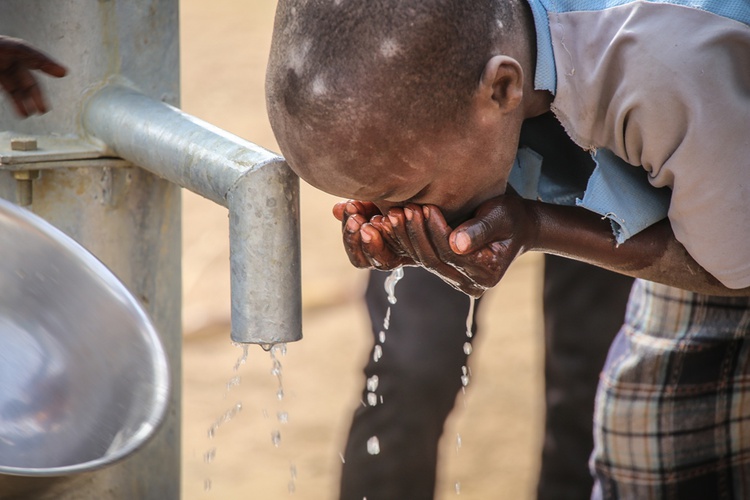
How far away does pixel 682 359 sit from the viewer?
1641 millimetres

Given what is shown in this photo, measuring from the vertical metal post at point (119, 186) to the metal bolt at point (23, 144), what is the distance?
0.04m

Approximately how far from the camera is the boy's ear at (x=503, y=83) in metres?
1.07

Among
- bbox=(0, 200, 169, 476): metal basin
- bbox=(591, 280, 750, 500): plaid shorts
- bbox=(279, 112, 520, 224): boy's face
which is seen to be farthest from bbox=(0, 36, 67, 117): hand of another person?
bbox=(591, 280, 750, 500): plaid shorts

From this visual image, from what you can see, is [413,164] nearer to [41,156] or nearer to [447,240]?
[447,240]

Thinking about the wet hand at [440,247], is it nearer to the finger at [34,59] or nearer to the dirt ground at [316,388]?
the finger at [34,59]

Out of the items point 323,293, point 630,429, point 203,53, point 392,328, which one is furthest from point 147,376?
point 203,53

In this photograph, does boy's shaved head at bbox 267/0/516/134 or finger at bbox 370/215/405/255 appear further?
finger at bbox 370/215/405/255

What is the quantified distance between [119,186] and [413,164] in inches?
13.8

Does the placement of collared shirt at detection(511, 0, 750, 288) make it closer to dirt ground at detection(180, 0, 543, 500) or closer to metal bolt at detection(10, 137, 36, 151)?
metal bolt at detection(10, 137, 36, 151)

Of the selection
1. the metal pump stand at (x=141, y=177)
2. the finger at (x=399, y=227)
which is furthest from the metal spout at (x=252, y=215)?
the finger at (x=399, y=227)

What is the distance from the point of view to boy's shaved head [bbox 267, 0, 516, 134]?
3.39 ft

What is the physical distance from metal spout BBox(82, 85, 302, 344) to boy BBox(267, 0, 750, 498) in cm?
7

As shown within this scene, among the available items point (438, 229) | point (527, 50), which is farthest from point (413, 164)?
point (527, 50)

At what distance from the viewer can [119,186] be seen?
1215mm
